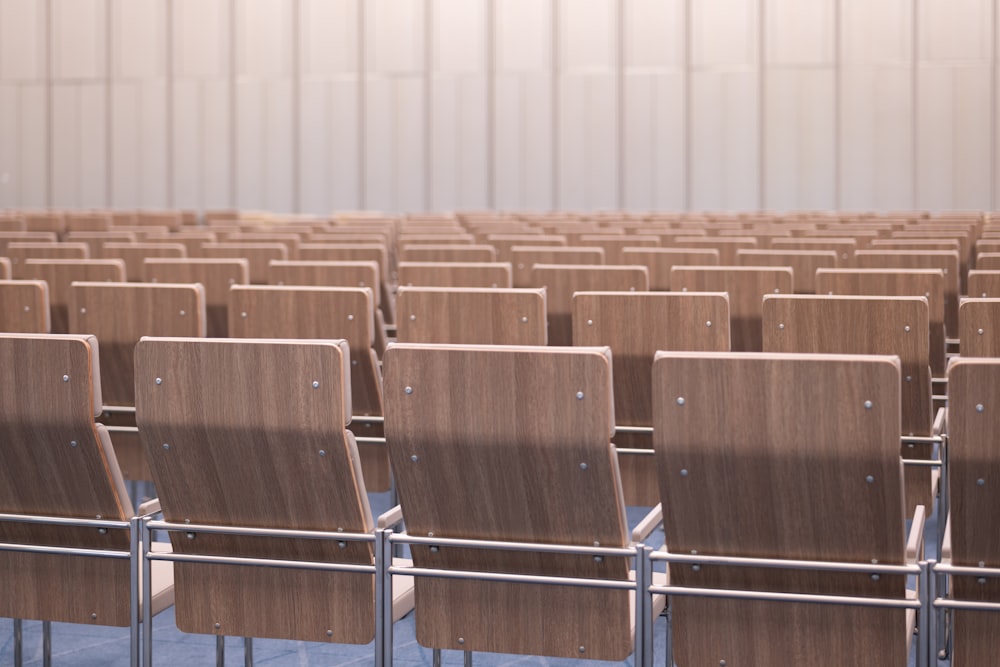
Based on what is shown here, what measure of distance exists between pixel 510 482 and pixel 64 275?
3550 millimetres

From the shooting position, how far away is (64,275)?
18.5 ft

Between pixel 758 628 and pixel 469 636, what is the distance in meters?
0.62

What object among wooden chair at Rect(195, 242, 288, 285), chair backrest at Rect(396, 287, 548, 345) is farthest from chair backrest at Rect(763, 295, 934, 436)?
wooden chair at Rect(195, 242, 288, 285)

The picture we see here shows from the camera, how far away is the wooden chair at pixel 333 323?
4227 millimetres

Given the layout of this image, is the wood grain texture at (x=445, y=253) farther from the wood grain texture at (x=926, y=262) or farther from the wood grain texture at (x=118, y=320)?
the wood grain texture at (x=118, y=320)

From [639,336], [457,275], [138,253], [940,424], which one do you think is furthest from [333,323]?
[138,253]

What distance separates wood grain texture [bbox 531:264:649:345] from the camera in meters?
5.20

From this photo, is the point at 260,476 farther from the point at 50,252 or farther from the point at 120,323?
the point at 50,252

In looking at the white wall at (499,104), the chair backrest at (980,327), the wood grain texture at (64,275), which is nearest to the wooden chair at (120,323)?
the wood grain texture at (64,275)

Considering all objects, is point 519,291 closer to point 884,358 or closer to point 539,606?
point 539,606

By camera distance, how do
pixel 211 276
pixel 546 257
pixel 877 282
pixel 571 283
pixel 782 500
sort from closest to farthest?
1. pixel 782 500
2. pixel 877 282
3. pixel 571 283
4. pixel 211 276
5. pixel 546 257

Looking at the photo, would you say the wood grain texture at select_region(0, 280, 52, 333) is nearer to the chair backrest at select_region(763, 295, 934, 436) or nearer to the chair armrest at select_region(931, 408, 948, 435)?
the chair backrest at select_region(763, 295, 934, 436)

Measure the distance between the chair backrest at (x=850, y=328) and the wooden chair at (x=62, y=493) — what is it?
5.98 ft

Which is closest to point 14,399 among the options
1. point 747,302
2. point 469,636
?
point 469,636
